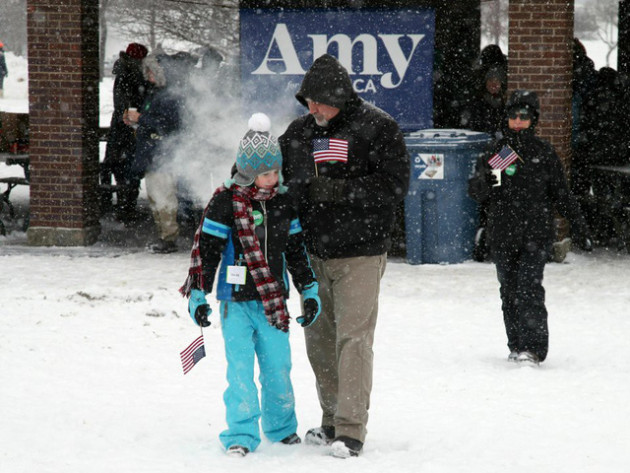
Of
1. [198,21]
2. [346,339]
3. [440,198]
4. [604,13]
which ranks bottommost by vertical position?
[346,339]

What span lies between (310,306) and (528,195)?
2456 millimetres

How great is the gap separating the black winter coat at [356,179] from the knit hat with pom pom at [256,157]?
0.16 metres

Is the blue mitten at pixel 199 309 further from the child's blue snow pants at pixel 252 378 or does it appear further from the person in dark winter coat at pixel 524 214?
the person in dark winter coat at pixel 524 214

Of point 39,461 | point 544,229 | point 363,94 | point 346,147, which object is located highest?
point 363,94

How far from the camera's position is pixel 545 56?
35.5 feet

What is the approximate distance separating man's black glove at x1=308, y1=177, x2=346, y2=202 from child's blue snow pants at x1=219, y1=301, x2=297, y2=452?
0.58 m

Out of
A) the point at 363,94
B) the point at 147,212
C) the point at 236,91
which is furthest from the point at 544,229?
the point at 147,212

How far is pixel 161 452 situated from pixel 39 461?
0.56 meters

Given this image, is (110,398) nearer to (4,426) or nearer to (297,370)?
(4,426)

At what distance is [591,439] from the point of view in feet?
18.2

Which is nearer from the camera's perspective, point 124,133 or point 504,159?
point 504,159

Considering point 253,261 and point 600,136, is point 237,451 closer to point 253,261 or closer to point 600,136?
point 253,261

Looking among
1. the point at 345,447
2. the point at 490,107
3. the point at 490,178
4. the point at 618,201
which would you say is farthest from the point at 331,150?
the point at 618,201

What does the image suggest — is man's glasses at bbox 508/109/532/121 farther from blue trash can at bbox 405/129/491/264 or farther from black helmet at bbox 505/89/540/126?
blue trash can at bbox 405/129/491/264
